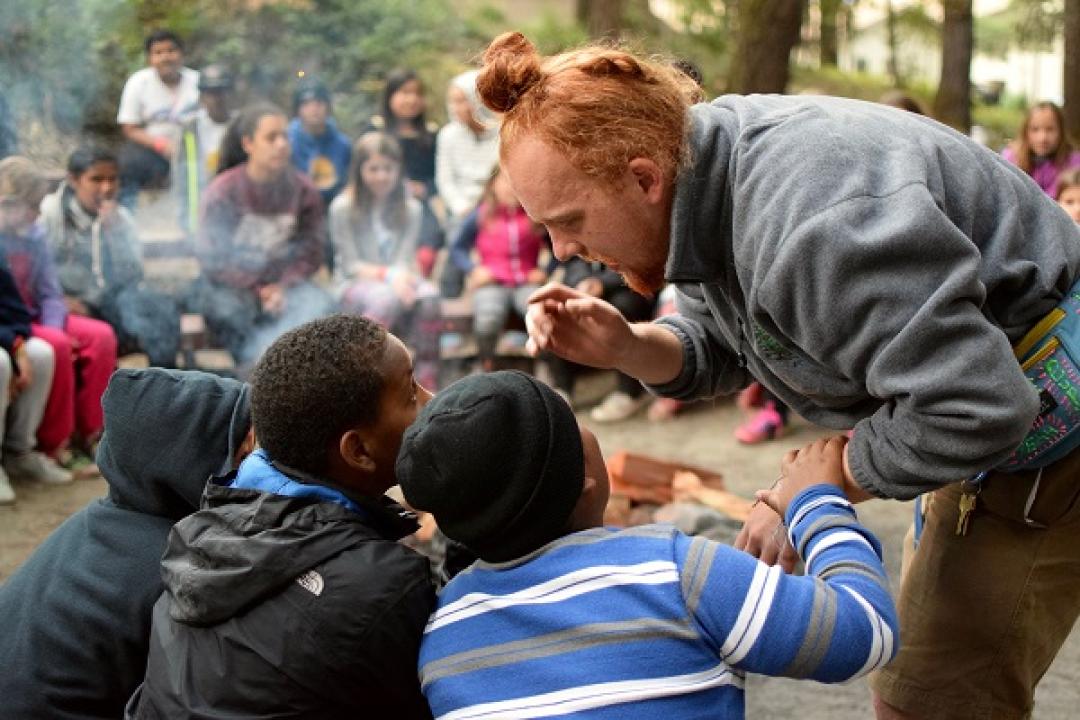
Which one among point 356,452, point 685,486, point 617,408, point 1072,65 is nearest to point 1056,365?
point 356,452

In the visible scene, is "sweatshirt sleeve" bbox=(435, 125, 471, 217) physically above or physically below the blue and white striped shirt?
below

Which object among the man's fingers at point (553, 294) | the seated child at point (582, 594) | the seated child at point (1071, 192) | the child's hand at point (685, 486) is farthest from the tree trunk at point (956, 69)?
the seated child at point (582, 594)

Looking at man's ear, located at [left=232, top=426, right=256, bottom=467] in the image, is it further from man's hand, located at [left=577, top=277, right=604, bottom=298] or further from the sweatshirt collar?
man's hand, located at [left=577, top=277, right=604, bottom=298]

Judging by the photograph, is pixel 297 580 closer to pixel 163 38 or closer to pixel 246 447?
pixel 246 447

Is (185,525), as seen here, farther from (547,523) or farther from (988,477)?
(988,477)

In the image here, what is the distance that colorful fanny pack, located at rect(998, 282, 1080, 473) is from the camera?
1940 millimetres

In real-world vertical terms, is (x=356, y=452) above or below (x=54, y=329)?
above

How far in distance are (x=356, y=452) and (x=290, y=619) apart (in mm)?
336

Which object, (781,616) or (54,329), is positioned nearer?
(781,616)

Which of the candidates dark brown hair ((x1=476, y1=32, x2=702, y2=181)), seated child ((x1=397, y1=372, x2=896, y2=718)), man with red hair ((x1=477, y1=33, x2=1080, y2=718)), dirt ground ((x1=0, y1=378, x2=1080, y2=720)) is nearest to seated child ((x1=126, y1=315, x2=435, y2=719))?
seated child ((x1=397, y1=372, x2=896, y2=718))

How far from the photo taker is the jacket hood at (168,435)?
91.8 inches

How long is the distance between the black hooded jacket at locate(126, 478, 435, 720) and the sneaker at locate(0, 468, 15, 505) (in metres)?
3.30

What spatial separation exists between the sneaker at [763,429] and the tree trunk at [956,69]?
395cm

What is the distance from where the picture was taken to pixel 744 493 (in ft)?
18.1
